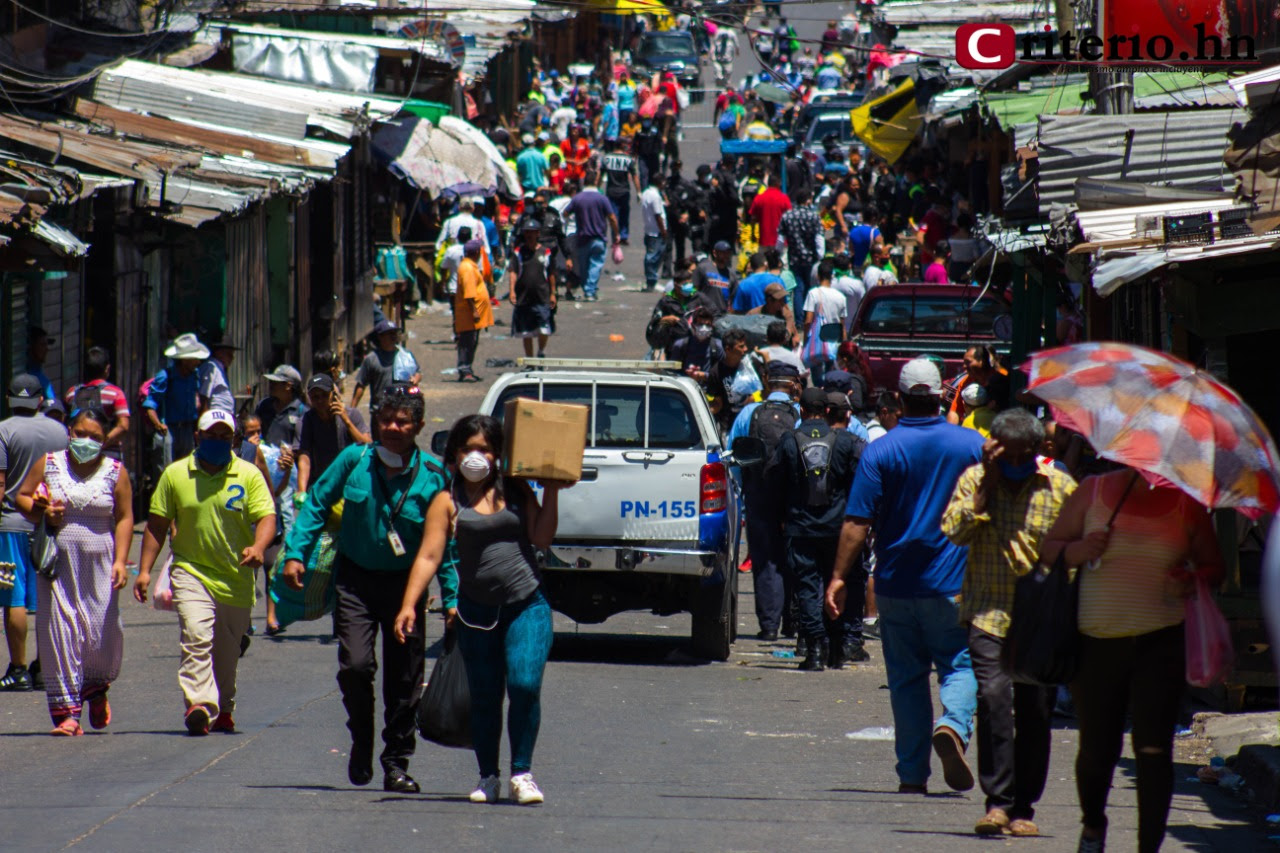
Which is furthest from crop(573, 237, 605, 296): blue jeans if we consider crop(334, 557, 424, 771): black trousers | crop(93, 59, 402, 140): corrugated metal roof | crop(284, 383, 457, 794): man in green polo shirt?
crop(334, 557, 424, 771): black trousers

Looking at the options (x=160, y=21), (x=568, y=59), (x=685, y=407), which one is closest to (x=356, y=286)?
(x=160, y=21)

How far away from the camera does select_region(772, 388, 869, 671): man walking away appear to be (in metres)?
11.9

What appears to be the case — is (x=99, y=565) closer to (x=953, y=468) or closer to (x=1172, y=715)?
(x=953, y=468)

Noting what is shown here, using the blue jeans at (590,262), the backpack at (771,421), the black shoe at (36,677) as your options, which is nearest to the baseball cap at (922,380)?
the backpack at (771,421)

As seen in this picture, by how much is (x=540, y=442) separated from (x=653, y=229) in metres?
22.6

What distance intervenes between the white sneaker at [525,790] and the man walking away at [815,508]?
15.5 feet

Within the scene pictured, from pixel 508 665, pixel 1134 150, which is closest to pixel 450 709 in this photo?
pixel 508 665

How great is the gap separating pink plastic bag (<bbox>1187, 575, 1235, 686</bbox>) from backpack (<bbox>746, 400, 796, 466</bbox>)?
6.58 m

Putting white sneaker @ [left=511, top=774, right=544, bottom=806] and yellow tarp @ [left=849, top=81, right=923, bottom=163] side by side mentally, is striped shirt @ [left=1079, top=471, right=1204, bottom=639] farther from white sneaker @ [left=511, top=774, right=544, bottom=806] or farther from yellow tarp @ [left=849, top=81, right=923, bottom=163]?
yellow tarp @ [left=849, top=81, right=923, bottom=163]

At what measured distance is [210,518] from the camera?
30.8ft

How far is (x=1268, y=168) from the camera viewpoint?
32.9 ft

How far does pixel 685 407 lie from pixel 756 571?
4.89 ft

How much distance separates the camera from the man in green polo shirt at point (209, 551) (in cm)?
930

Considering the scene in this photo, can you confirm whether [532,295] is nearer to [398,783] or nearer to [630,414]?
[630,414]
